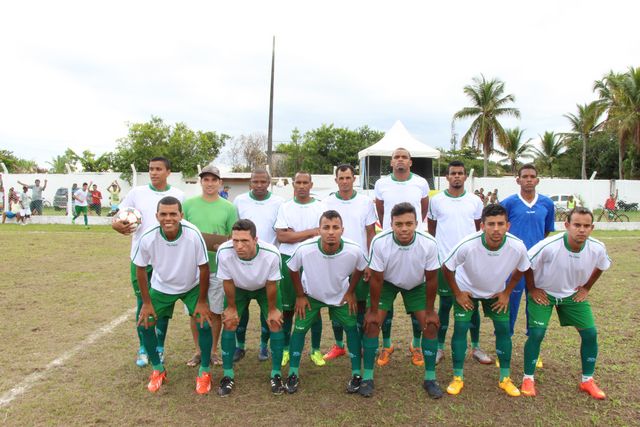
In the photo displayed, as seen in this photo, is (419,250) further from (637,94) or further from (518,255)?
(637,94)

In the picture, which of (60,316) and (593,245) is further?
(60,316)

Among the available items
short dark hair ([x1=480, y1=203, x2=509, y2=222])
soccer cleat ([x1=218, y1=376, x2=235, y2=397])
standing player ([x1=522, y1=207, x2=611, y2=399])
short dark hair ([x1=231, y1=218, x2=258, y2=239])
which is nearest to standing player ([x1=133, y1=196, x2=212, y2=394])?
soccer cleat ([x1=218, y1=376, x2=235, y2=397])

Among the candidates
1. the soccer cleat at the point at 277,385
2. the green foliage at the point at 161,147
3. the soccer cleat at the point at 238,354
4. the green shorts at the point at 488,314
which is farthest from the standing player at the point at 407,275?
the green foliage at the point at 161,147

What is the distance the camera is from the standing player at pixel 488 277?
3959 mm

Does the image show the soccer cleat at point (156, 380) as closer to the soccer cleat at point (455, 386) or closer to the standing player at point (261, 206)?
the standing player at point (261, 206)

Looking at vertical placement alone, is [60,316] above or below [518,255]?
below

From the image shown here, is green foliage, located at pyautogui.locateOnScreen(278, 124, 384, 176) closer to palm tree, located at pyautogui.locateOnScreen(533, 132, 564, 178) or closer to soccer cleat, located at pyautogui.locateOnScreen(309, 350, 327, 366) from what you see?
palm tree, located at pyautogui.locateOnScreen(533, 132, 564, 178)

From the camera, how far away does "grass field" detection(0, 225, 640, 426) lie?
3.55 m

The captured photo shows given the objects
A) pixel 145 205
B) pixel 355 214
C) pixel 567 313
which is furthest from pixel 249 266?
pixel 567 313

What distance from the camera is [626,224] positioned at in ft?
57.6

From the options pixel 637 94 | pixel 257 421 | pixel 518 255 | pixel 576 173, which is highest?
pixel 637 94

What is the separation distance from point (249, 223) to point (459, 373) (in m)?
2.24

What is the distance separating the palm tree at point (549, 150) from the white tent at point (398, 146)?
34001 mm

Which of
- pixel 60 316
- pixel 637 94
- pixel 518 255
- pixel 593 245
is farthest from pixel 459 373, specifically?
pixel 637 94
